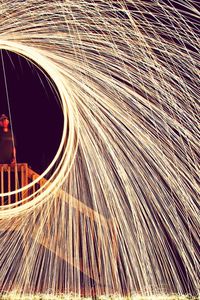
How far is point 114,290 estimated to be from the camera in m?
9.05

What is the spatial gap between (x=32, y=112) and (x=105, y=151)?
3.22m

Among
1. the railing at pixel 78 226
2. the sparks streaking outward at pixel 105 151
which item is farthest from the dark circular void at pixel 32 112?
the railing at pixel 78 226

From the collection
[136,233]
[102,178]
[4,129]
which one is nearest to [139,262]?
[136,233]

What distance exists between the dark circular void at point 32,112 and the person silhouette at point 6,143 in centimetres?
241

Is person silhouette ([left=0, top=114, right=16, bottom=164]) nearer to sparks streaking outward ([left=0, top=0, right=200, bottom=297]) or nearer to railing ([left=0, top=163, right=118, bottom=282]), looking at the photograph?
railing ([left=0, top=163, right=118, bottom=282])

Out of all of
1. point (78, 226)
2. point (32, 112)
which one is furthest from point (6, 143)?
point (32, 112)

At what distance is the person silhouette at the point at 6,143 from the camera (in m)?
8.75

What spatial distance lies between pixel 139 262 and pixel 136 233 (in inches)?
18.3

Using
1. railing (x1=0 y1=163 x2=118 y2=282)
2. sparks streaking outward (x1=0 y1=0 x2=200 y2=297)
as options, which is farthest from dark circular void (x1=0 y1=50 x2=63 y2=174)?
railing (x1=0 y1=163 x2=118 y2=282)

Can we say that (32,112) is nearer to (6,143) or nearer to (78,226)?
(6,143)

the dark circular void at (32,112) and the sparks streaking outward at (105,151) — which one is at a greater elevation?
the dark circular void at (32,112)

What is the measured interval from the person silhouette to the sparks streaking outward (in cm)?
59

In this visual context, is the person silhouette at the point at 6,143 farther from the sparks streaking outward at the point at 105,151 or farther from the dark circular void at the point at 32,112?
the dark circular void at the point at 32,112

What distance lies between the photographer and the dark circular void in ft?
37.3
